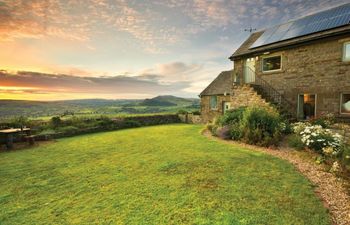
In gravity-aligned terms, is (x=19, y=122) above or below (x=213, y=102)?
below

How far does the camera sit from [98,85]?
4109 cm

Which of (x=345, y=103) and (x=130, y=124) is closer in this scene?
(x=345, y=103)

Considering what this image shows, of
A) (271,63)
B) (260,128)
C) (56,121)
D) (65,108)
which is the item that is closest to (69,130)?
(56,121)

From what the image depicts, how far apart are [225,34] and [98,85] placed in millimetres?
30868

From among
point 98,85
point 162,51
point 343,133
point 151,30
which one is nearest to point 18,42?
point 151,30

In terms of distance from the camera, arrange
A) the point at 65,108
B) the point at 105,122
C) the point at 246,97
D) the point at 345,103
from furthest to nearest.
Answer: the point at 65,108, the point at 105,122, the point at 246,97, the point at 345,103

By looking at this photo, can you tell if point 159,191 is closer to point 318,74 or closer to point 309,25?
point 318,74

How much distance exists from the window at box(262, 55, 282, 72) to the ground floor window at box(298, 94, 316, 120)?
2.94m

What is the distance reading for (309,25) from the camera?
13.5 m

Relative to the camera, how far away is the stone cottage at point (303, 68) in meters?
11.5

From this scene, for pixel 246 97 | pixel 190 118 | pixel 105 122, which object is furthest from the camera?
pixel 190 118

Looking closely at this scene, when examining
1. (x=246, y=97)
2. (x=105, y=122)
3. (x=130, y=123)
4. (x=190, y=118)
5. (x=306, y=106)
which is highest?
(x=246, y=97)

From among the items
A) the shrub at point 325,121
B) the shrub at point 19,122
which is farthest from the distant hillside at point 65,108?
the shrub at point 325,121

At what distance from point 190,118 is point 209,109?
307cm
